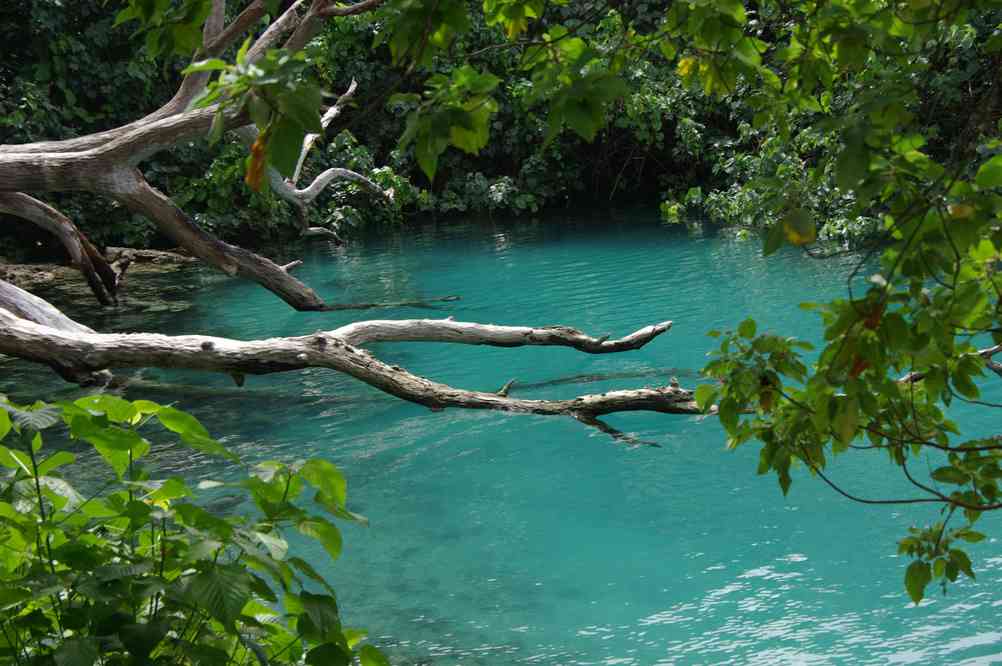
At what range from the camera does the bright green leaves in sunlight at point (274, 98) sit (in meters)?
1.56

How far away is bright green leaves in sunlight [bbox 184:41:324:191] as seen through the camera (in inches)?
61.4

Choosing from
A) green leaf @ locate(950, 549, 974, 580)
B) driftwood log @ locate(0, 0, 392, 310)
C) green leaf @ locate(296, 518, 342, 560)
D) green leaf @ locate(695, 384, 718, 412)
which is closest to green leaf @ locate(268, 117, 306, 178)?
green leaf @ locate(296, 518, 342, 560)

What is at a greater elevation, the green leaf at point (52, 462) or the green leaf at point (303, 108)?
the green leaf at point (303, 108)

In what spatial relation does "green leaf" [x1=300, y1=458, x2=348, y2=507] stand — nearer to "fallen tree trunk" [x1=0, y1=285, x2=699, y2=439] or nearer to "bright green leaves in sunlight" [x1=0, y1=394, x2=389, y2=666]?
"bright green leaves in sunlight" [x1=0, y1=394, x2=389, y2=666]

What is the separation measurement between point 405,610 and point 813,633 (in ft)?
5.82

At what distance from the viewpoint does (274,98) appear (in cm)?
158

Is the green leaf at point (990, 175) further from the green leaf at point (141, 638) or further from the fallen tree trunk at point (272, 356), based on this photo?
the fallen tree trunk at point (272, 356)

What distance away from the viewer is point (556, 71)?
1.91 meters

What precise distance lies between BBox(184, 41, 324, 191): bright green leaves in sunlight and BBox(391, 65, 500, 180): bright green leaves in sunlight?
0.20 m

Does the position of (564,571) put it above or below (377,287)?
below

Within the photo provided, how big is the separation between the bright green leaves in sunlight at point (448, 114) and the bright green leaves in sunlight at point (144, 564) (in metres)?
0.65

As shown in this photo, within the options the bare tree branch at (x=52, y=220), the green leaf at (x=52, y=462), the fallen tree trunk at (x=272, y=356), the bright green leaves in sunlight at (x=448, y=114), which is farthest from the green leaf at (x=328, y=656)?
the bare tree branch at (x=52, y=220)

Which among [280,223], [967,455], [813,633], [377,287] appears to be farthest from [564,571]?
[280,223]

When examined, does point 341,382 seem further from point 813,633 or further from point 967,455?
point 967,455
